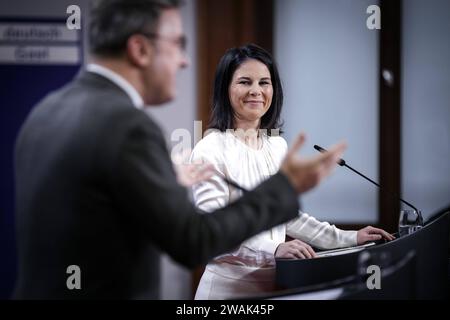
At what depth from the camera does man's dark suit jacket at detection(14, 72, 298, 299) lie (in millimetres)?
696

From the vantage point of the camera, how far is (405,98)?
1850 mm

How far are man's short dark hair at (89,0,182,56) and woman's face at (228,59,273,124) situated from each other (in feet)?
1.72

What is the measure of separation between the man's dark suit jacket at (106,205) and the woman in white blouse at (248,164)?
46 centimetres

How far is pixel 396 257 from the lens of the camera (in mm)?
1049

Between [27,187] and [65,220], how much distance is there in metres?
0.08

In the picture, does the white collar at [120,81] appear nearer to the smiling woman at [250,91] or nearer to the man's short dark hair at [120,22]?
the man's short dark hair at [120,22]

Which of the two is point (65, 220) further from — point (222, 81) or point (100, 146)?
point (222, 81)

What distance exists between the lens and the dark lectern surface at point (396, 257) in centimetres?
109
